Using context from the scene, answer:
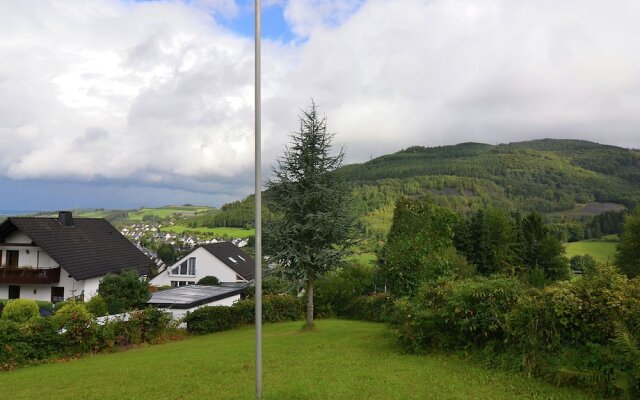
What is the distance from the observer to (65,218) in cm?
3797

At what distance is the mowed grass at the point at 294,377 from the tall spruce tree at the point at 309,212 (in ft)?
16.8

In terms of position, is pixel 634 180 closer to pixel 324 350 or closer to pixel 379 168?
pixel 379 168

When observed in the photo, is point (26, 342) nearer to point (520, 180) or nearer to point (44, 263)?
point (44, 263)

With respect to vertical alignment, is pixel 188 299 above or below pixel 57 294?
below

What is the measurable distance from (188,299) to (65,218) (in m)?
16.8

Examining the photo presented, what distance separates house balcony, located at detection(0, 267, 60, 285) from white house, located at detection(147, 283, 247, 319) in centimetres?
824

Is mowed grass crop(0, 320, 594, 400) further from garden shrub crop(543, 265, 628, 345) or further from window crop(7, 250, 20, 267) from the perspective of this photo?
window crop(7, 250, 20, 267)

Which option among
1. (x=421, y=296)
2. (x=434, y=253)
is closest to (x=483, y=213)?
(x=434, y=253)

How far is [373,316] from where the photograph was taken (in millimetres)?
27281

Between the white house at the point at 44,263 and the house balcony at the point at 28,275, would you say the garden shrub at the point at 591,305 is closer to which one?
the white house at the point at 44,263

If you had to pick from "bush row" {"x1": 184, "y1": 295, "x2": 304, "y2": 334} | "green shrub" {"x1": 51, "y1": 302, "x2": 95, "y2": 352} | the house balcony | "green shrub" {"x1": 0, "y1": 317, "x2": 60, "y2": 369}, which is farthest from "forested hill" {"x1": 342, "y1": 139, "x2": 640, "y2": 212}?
"green shrub" {"x1": 0, "y1": 317, "x2": 60, "y2": 369}

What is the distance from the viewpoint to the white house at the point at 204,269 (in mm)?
49562

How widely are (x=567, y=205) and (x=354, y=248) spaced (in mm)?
164050

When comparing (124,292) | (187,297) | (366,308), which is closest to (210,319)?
(124,292)
